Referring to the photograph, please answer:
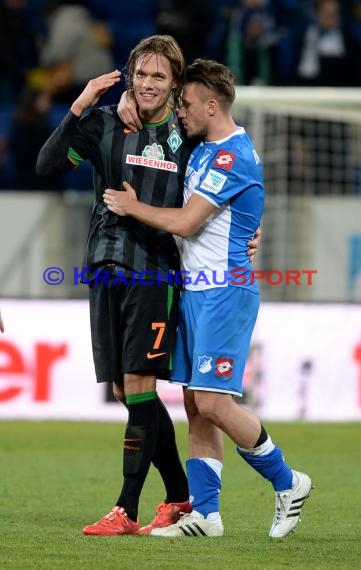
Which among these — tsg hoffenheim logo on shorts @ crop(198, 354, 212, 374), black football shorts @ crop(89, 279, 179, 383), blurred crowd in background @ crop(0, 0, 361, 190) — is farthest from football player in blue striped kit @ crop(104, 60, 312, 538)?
blurred crowd in background @ crop(0, 0, 361, 190)

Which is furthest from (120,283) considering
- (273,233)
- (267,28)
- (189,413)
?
(267,28)

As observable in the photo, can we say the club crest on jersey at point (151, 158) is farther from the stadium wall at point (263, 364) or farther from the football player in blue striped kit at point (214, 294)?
the stadium wall at point (263, 364)

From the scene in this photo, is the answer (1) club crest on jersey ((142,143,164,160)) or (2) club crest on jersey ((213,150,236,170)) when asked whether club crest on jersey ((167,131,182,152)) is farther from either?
(2) club crest on jersey ((213,150,236,170))

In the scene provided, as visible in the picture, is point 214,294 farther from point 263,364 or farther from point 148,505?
point 263,364

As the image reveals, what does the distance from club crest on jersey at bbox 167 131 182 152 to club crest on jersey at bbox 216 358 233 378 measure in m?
1.04

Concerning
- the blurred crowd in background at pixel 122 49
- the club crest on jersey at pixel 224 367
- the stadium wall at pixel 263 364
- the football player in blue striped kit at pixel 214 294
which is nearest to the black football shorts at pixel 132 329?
the football player in blue striped kit at pixel 214 294

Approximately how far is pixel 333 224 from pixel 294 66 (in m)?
2.94

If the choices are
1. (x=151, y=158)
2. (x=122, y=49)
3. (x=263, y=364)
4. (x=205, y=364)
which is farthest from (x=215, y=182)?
(x=122, y=49)

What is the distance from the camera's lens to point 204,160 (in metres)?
6.22

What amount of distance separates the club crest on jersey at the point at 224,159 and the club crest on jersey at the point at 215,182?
41 mm

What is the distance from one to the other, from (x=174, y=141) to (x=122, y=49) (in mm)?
10903

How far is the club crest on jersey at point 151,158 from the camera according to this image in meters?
6.26

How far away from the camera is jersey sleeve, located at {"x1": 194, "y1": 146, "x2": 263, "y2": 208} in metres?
6.11

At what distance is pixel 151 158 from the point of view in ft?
20.6
